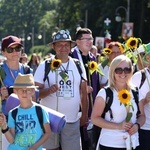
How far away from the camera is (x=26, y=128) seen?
4.70 m

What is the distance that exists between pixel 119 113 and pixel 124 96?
23 cm

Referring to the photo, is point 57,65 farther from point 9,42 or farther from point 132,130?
point 132,130

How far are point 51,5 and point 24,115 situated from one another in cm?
11261

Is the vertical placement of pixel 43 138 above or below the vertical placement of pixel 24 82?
below

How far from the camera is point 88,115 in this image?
657 cm

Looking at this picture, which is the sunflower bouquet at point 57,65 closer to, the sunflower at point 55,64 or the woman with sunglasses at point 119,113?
the sunflower at point 55,64

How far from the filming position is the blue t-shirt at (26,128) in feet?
15.4

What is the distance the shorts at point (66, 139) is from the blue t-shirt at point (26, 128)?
1.05 metres

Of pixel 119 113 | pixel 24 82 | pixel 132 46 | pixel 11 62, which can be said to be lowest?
pixel 119 113

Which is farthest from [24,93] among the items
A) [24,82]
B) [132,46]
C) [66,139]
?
[132,46]

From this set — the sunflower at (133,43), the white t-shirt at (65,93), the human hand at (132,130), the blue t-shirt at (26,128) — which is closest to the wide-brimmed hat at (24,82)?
the blue t-shirt at (26,128)

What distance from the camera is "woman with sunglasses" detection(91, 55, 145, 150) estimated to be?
4.61 m

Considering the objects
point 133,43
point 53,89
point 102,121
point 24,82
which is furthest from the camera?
point 53,89

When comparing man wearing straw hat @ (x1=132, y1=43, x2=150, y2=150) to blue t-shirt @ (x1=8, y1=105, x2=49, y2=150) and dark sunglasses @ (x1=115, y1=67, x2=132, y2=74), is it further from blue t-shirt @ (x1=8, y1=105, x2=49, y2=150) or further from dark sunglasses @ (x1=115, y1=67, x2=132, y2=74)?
blue t-shirt @ (x1=8, y1=105, x2=49, y2=150)
